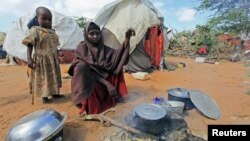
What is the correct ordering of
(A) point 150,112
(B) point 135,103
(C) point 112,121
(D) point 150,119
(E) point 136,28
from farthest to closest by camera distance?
1. (E) point 136,28
2. (B) point 135,103
3. (C) point 112,121
4. (A) point 150,112
5. (D) point 150,119

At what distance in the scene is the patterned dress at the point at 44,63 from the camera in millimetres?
3601

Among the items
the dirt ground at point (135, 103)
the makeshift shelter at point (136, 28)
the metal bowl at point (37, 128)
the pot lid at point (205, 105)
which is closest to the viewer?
the metal bowl at point (37, 128)

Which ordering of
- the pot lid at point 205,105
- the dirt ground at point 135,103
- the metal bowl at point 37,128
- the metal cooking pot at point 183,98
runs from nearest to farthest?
the metal bowl at point 37,128, the dirt ground at point 135,103, the pot lid at point 205,105, the metal cooking pot at point 183,98

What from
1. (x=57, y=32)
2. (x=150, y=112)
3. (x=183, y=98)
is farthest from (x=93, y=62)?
(x=57, y=32)

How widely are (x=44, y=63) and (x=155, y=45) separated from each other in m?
3.99

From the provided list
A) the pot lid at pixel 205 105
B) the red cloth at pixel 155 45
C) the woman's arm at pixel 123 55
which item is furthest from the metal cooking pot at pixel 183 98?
the red cloth at pixel 155 45

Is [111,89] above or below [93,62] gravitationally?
below

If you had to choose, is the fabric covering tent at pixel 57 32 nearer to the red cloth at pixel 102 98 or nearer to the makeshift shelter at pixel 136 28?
the makeshift shelter at pixel 136 28

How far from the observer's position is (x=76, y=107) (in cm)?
370

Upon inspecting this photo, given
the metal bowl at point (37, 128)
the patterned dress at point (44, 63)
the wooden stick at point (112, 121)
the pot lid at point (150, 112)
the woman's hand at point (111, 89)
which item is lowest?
the wooden stick at point (112, 121)

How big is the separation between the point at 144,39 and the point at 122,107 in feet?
11.5

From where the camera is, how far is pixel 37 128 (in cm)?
248

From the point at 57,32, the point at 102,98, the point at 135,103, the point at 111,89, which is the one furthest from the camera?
the point at 57,32

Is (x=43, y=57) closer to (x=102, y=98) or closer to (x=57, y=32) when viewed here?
(x=102, y=98)
